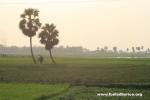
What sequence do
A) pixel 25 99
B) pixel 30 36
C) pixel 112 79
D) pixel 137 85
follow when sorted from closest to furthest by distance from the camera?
pixel 25 99 < pixel 137 85 < pixel 112 79 < pixel 30 36

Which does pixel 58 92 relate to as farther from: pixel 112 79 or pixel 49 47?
pixel 49 47

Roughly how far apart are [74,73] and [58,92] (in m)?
25.3

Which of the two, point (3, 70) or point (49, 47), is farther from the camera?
point (49, 47)

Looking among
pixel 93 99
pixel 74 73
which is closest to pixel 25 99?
pixel 93 99

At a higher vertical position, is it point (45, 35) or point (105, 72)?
point (45, 35)

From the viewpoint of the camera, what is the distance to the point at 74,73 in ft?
200

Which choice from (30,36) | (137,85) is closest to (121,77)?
(137,85)

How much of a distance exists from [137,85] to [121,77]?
12159 mm

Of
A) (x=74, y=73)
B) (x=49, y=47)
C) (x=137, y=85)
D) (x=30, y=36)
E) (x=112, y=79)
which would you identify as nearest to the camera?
(x=137, y=85)

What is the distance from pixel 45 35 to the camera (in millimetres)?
106750

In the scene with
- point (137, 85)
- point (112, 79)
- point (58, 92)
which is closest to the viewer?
point (58, 92)

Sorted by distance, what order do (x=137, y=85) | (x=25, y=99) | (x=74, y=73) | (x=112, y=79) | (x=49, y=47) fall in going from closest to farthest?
(x=25, y=99)
(x=137, y=85)
(x=112, y=79)
(x=74, y=73)
(x=49, y=47)

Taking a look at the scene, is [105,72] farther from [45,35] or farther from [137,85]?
[45,35]

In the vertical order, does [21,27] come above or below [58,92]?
above
